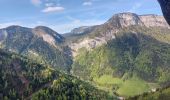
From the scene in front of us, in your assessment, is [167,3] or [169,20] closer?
[167,3]
